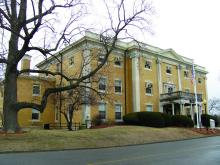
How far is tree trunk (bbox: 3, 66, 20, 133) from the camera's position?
22.3m

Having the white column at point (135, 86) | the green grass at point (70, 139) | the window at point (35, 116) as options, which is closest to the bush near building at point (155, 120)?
the white column at point (135, 86)

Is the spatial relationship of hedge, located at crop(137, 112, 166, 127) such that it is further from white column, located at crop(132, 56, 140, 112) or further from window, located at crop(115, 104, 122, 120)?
white column, located at crop(132, 56, 140, 112)

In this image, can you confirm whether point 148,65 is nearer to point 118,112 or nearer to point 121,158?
point 118,112

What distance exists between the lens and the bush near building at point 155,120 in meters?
37.7

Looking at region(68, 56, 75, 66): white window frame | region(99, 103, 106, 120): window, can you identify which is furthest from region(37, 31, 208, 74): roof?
region(99, 103, 106, 120): window

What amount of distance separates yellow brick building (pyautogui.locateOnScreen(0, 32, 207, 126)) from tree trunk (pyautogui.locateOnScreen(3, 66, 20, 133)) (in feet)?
56.6

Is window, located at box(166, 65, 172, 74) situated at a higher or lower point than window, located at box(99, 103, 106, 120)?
higher

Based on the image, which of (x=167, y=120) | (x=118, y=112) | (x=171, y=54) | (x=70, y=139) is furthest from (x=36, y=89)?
(x=70, y=139)

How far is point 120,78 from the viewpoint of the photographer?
4653 cm

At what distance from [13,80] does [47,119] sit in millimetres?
23039

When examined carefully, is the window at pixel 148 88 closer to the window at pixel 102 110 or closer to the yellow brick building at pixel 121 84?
the yellow brick building at pixel 121 84

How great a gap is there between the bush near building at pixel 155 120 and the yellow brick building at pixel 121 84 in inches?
146

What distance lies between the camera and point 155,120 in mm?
37656

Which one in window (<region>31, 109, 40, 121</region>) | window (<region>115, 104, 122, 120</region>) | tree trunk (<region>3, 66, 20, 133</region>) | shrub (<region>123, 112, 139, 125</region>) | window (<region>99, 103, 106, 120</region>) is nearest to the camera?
tree trunk (<region>3, 66, 20, 133</region>)
